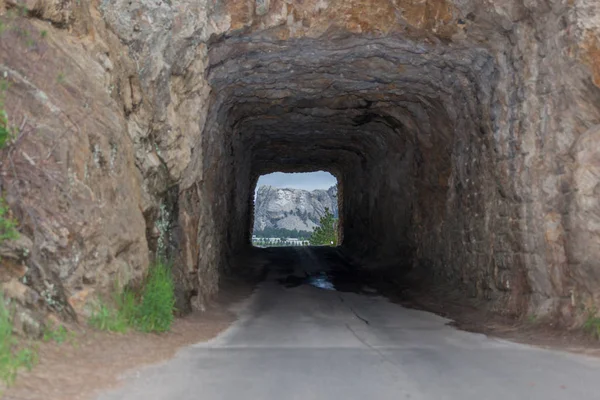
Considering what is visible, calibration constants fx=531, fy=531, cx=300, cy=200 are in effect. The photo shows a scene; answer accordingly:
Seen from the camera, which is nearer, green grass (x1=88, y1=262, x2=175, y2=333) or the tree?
green grass (x1=88, y1=262, x2=175, y2=333)

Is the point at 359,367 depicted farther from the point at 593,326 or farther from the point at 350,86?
the point at 350,86

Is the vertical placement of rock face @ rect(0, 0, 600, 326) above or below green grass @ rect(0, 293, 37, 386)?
above

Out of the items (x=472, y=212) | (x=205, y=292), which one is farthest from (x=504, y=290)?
(x=205, y=292)

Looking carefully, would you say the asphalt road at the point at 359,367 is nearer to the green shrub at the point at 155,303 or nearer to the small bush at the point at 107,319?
the green shrub at the point at 155,303

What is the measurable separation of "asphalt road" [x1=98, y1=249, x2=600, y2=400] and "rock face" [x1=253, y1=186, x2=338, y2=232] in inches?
4364

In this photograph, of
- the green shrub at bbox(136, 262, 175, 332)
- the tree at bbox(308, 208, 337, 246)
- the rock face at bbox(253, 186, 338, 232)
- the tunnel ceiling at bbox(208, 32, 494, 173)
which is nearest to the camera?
the green shrub at bbox(136, 262, 175, 332)

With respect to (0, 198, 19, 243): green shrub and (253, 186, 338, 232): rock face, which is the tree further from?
(253, 186, 338, 232): rock face

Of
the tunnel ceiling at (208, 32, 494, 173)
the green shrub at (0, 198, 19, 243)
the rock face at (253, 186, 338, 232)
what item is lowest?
the rock face at (253, 186, 338, 232)

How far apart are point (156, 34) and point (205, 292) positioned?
18.3ft

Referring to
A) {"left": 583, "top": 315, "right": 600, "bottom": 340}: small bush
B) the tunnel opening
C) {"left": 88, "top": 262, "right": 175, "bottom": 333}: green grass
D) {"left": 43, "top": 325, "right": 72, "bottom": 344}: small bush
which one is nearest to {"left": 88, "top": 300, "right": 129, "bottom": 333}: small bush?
{"left": 88, "top": 262, "right": 175, "bottom": 333}: green grass

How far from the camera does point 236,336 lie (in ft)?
27.9

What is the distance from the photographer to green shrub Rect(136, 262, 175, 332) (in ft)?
24.9

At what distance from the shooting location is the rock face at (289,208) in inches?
4788

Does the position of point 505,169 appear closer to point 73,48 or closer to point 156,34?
point 156,34
